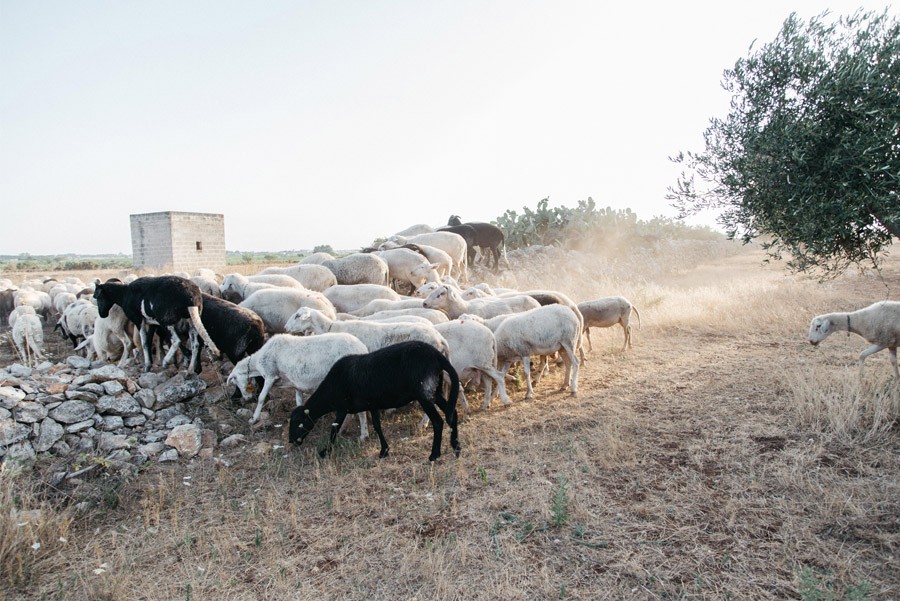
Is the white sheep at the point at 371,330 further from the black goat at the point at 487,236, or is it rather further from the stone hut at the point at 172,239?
the stone hut at the point at 172,239

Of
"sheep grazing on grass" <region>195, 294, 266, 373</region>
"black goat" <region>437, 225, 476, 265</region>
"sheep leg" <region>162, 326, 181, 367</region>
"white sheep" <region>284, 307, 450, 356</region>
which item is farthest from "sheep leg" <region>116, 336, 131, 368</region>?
"black goat" <region>437, 225, 476, 265</region>

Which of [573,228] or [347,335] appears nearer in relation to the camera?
[347,335]

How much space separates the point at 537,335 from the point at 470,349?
1078 mm

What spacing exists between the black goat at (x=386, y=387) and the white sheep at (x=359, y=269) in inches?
246

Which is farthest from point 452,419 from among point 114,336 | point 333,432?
point 114,336

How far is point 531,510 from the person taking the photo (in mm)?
4883

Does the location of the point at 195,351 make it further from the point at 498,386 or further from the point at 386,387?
the point at 498,386

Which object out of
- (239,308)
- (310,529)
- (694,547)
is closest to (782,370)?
(694,547)

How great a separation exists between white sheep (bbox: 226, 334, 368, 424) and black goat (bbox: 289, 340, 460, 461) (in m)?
0.44

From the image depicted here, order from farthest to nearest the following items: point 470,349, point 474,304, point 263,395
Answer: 1. point 474,304
2. point 470,349
3. point 263,395

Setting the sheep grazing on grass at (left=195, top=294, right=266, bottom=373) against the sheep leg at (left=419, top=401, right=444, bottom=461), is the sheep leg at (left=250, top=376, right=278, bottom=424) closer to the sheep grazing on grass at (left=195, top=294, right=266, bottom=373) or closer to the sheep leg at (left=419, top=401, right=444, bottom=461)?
the sheep grazing on grass at (left=195, top=294, right=266, bottom=373)

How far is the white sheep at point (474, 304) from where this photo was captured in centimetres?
941

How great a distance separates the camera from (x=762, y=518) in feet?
15.1

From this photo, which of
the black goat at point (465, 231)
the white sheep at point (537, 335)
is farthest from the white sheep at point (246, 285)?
the black goat at point (465, 231)
